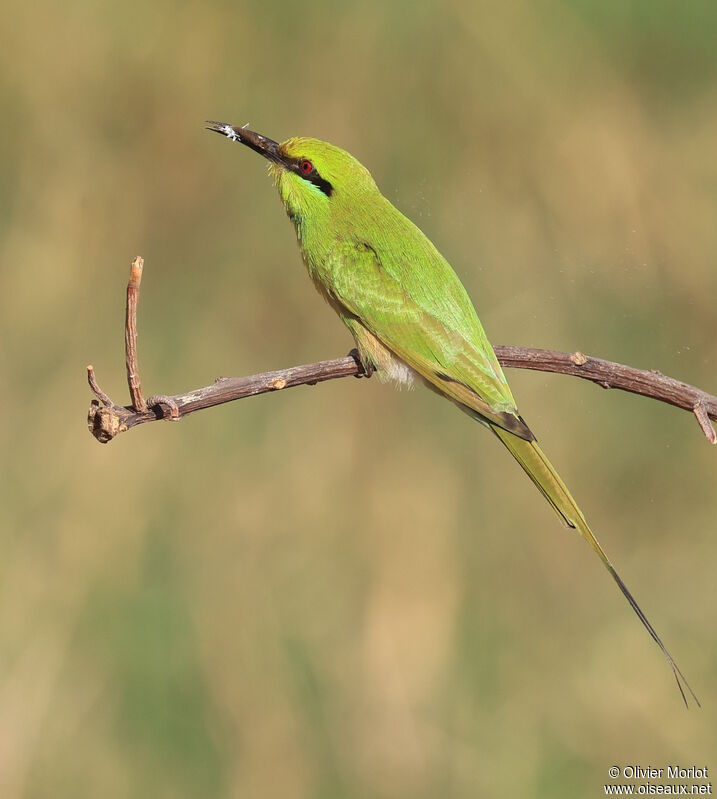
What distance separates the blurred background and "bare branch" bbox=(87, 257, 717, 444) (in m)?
1.12

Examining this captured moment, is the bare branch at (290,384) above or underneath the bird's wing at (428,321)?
underneath

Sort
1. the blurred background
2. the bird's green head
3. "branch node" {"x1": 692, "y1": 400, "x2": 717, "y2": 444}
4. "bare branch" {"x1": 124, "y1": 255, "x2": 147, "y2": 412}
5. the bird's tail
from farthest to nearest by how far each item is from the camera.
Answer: the blurred background → the bird's green head → the bird's tail → "branch node" {"x1": 692, "y1": 400, "x2": 717, "y2": 444} → "bare branch" {"x1": 124, "y1": 255, "x2": 147, "y2": 412}

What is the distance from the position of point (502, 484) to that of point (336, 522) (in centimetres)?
47

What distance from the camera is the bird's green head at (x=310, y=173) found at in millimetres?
2279

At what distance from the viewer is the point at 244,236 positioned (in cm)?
345

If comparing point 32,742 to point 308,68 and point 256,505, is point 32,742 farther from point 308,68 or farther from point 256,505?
point 308,68

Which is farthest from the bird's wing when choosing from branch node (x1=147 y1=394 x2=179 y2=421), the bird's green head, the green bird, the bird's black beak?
branch node (x1=147 y1=394 x2=179 y2=421)

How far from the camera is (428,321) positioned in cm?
222

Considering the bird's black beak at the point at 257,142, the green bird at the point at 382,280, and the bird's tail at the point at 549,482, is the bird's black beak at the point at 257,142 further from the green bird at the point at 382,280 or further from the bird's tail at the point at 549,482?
the bird's tail at the point at 549,482

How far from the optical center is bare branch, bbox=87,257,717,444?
1.44 m

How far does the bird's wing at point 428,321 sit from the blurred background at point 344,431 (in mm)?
753

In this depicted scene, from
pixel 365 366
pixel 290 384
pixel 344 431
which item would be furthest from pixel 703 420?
pixel 344 431

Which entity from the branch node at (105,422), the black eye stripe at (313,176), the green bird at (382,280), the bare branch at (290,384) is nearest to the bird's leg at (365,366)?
the green bird at (382,280)

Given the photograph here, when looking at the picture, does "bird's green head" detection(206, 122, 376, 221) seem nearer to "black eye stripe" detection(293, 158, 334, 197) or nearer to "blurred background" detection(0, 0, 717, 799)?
"black eye stripe" detection(293, 158, 334, 197)
